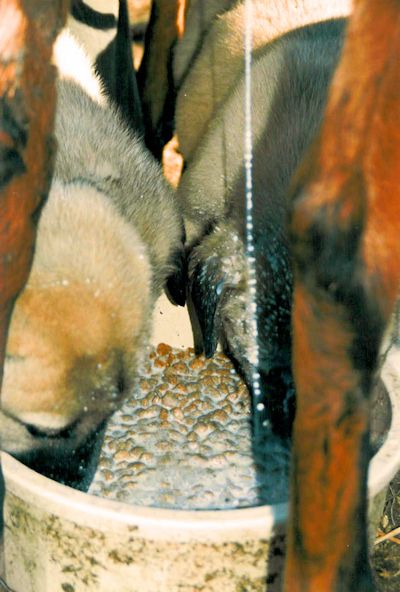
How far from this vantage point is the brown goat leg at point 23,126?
24.7 inches

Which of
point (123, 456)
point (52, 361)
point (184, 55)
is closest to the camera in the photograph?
point (52, 361)

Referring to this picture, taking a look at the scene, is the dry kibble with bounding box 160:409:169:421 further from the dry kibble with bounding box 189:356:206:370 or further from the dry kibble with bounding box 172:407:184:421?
the dry kibble with bounding box 189:356:206:370

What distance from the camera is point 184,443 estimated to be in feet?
4.30

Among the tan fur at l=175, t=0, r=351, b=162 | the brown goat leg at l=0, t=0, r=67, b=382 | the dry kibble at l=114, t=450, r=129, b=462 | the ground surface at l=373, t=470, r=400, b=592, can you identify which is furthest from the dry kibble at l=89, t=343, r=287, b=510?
the brown goat leg at l=0, t=0, r=67, b=382

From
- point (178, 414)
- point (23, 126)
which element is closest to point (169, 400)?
point (178, 414)

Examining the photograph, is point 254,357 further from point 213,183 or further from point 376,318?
point 376,318

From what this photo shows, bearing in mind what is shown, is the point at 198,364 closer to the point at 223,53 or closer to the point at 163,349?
the point at 163,349

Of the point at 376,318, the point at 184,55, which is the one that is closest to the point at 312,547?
the point at 376,318

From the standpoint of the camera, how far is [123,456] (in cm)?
127

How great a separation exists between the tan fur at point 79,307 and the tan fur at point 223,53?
1.63 ft

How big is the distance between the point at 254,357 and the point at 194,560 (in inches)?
16.0

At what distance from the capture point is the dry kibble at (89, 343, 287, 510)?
120cm

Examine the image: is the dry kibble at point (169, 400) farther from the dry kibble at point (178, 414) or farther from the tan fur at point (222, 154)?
the tan fur at point (222, 154)

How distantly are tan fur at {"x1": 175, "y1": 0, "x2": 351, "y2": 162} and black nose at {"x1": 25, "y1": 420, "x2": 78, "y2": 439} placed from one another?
767 mm
